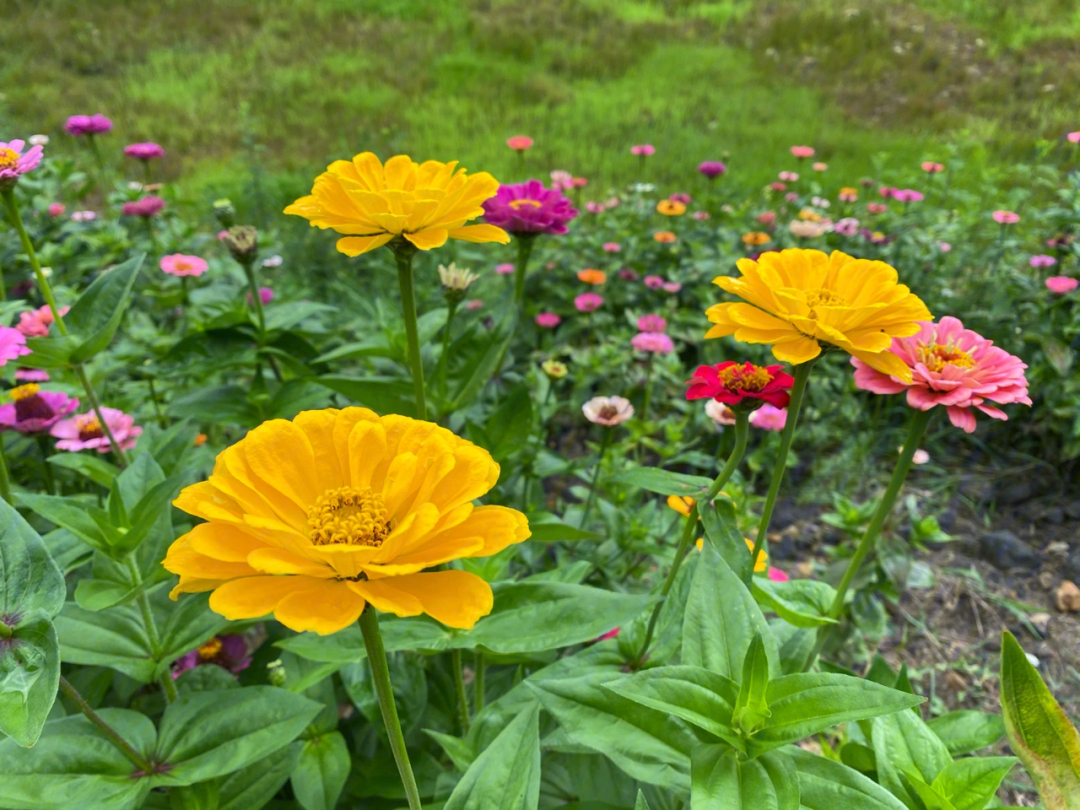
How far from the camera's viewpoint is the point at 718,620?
0.72m

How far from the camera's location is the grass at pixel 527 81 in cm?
400

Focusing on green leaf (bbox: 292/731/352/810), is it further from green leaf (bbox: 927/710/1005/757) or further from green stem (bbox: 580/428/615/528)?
green leaf (bbox: 927/710/1005/757)

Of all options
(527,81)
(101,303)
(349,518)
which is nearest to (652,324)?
(101,303)

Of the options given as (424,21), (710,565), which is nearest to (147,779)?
(710,565)

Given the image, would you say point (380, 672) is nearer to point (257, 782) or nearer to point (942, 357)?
point (257, 782)

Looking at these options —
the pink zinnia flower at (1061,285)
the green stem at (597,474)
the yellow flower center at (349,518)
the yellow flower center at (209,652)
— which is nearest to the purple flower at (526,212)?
the green stem at (597,474)

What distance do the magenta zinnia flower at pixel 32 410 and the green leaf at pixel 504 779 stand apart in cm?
111

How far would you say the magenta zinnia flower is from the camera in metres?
1.24

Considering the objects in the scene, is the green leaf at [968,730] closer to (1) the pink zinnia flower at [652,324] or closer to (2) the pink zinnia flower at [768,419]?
(2) the pink zinnia flower at [768,419]

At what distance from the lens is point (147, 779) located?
2.47 ft

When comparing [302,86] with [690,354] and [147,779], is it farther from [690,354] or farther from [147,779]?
[147,779]

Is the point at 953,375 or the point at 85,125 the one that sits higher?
the point at 953,375

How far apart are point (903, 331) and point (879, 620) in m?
0.89

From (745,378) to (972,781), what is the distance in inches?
19.7
